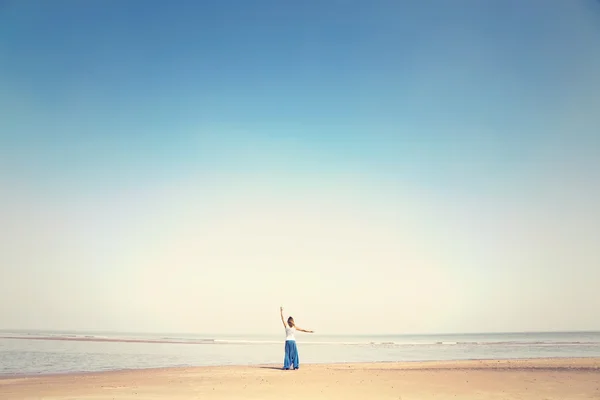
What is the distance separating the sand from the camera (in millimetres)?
13414

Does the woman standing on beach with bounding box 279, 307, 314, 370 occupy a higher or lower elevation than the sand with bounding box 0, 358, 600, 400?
higher

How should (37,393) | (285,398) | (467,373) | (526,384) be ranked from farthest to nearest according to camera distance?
(467,373) → (526,384) → (37,393) → (285,398)

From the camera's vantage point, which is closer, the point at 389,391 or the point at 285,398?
the point at 285,398

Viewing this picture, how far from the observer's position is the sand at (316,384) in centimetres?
1341

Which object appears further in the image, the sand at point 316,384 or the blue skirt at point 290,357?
the blue skirt at point 290,357

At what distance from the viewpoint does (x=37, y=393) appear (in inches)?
549

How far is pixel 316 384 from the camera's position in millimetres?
15492

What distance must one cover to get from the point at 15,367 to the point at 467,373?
1895cm

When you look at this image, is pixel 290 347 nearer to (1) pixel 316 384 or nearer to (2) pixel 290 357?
(2) pixel 290 357

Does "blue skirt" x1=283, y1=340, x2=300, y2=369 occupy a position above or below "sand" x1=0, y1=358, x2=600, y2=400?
above

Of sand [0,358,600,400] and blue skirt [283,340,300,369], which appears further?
blue skirt [283,340,300,369]

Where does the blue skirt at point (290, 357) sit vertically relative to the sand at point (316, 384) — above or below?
above

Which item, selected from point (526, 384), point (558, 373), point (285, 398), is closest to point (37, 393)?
point (285, 398)

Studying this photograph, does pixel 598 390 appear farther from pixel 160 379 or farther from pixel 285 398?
pixel 160 379
